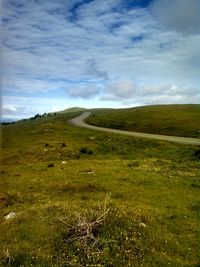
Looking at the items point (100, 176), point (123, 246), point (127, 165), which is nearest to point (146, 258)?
point (123, 246)

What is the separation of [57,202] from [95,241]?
588 centimetres

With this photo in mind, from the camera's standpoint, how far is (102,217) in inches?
612

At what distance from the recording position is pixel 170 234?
49.1 feet

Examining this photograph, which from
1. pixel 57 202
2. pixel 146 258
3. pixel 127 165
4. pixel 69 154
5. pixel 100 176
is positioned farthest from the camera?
pixel 69 154

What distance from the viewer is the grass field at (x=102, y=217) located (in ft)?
43.4

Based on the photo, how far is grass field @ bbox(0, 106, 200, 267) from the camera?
43.4 feet

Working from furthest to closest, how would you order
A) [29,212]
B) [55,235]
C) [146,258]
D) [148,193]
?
[148,193] < [29,212] < [55,235] < [146,258]

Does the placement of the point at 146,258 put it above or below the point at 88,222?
below

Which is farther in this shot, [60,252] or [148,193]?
[148,193]

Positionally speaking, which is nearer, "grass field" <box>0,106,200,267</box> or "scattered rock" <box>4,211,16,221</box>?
"grass field" <box>0,106,200,267</box>

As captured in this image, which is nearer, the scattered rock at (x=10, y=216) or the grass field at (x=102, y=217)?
the grass field at (x=102, y=217)

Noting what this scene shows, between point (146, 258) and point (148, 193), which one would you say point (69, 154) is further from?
point (146, 258)

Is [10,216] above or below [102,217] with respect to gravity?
below

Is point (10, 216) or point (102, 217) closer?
point (102, 217)
